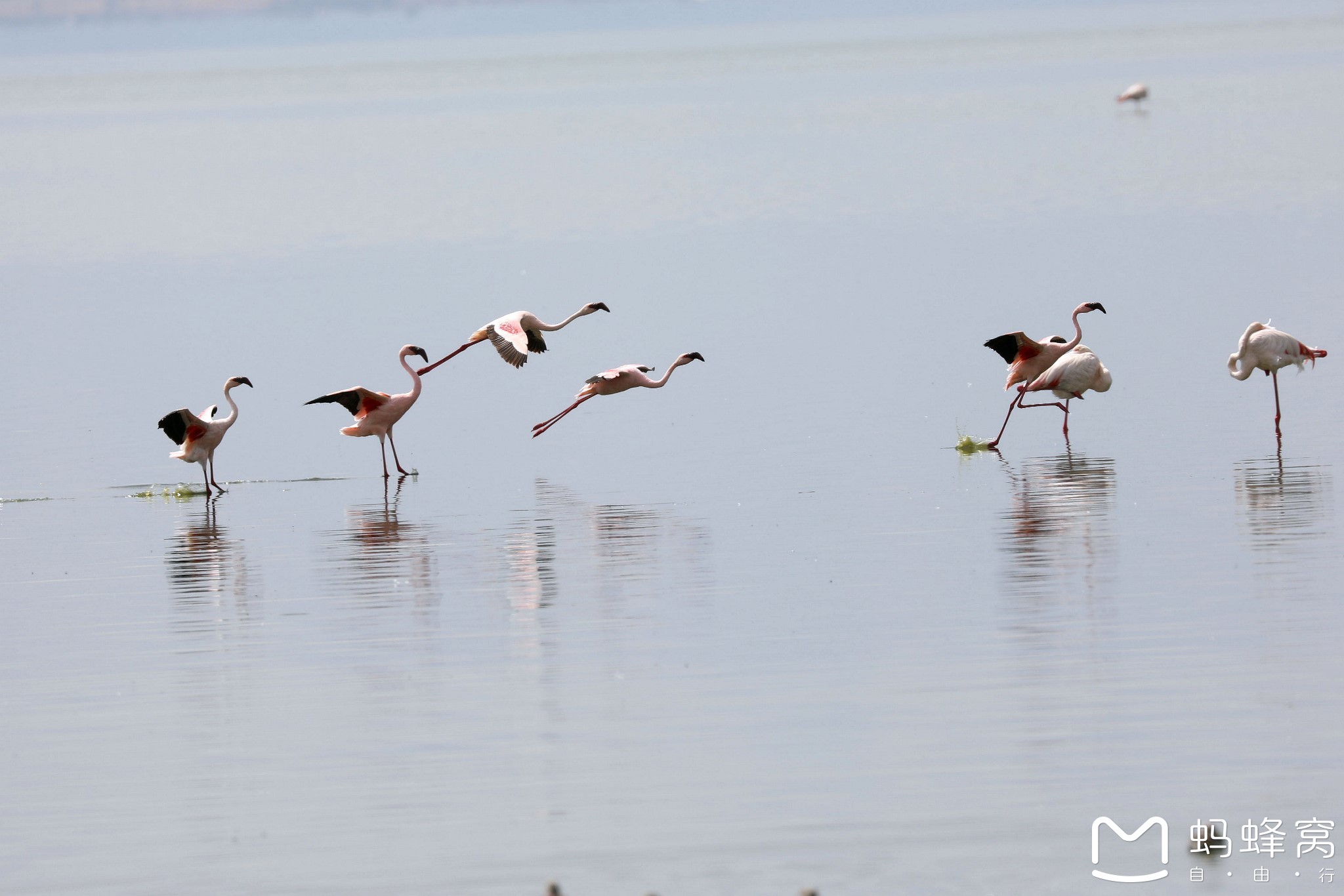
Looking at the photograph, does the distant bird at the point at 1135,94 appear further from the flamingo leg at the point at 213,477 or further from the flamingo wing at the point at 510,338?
the flamingo leg at the point at 213,477

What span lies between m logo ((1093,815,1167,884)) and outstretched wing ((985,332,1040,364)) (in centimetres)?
1066

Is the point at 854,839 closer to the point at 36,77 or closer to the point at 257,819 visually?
the point at 257,819

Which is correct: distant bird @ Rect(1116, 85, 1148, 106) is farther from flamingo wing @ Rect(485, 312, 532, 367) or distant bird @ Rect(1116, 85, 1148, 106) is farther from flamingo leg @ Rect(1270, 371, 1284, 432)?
flamingo wing @ Rect(485, 312, 532, 367)

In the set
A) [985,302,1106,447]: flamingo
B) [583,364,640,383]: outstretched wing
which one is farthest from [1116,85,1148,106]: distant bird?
[583,364,640,383]: outstretched wing

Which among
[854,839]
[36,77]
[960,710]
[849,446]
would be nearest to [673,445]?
[849,446]

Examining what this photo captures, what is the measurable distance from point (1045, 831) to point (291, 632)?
217 inches

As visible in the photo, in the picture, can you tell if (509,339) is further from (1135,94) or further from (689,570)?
(1135,94)

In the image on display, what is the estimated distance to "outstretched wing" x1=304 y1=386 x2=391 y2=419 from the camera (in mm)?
18031

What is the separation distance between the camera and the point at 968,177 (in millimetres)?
48969

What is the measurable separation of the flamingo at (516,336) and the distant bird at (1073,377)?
3806 millimetres

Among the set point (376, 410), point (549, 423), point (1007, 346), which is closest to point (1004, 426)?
point (1007, 346)

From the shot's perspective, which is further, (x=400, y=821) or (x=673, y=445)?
(x=673, y=445)

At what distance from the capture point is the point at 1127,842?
326 inches

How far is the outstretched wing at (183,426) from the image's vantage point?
57.2 ft
